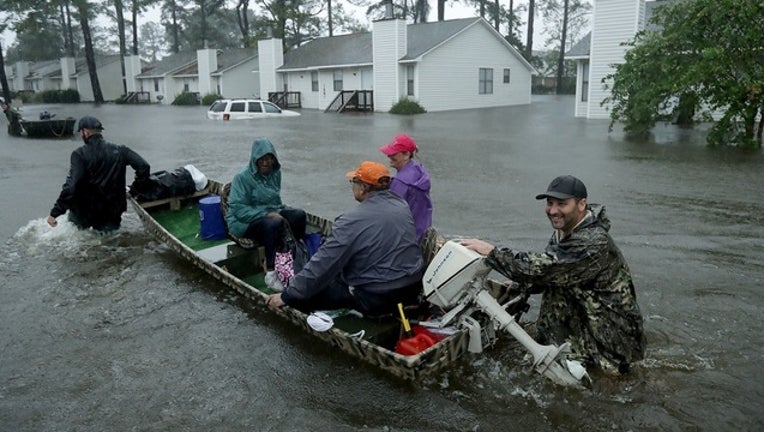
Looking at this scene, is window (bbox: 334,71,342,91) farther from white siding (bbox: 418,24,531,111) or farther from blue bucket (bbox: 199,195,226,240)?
blue bucket (bbox: 199,195,226,240)

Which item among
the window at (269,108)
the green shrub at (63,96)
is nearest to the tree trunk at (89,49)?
the green shrub at (63,96)

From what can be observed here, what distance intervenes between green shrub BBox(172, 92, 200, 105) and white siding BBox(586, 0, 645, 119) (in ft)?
110

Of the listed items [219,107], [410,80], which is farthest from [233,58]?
[410,80]

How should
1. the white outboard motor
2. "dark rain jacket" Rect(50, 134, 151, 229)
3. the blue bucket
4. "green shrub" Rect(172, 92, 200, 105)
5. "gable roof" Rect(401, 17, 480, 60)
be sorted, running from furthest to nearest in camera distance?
"green shrub" Rect(172, 92, 200, 105) → "gable roof" Rect(401, 17, 480, 60) → "dark rain jacket" Rect(50, 134, 151, 229) → the blue bucket → the white outboard motor

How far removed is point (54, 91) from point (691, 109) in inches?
2350

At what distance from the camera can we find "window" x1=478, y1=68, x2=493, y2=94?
3750 centimetres

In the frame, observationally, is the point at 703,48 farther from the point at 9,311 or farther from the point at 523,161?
the point at 9,311

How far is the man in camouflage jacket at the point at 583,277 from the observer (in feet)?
13.3

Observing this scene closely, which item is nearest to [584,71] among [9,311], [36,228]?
[36,228]

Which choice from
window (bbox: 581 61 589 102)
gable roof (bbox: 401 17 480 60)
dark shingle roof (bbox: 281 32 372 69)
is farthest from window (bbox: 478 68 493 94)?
window (bbox: 581 61 589 102)

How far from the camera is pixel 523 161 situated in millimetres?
15633

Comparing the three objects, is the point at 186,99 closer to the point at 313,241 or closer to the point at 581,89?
the point at 581,89

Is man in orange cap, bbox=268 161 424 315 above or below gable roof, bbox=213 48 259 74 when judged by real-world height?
below

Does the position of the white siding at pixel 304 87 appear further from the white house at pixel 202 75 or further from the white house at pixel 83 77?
the white house at pixel 83 77
